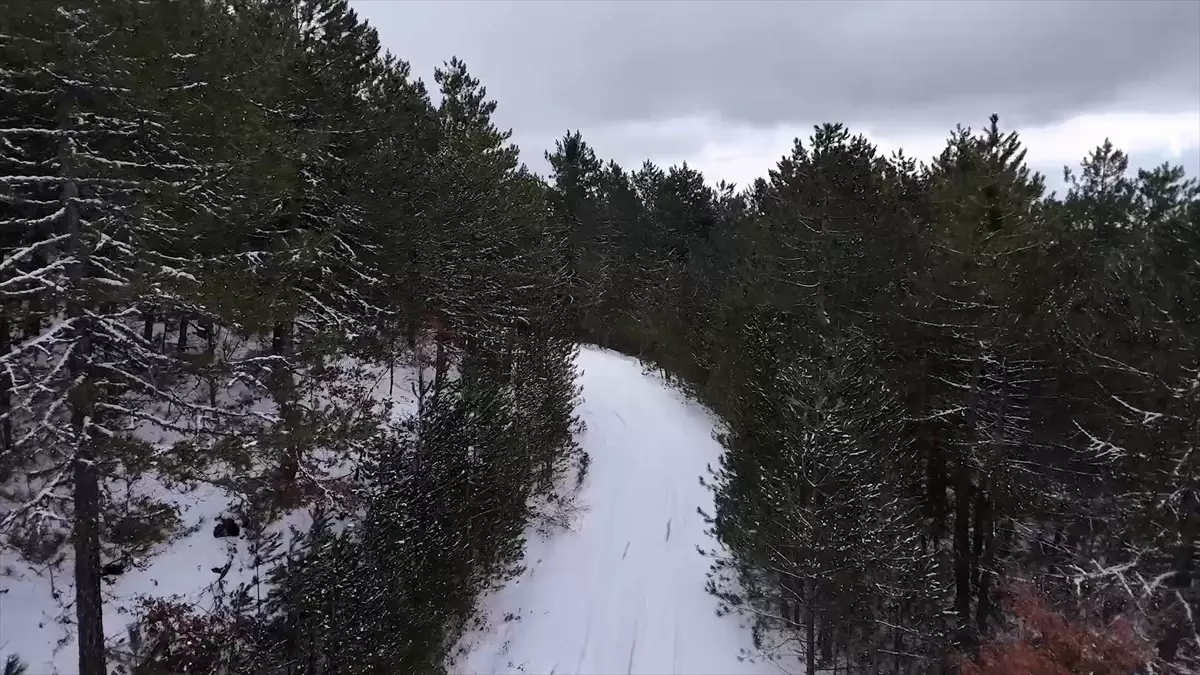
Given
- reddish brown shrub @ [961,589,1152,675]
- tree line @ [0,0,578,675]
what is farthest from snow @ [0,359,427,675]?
reddish brown shrub @ [961,589,1152,675]

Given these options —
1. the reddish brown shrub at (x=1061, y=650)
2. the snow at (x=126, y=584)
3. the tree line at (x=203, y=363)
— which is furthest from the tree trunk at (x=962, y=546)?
the snow at (x=126, y=584)

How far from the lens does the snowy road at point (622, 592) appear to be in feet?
48.0

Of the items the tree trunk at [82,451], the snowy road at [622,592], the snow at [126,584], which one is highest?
the tree trunk at [82,451]

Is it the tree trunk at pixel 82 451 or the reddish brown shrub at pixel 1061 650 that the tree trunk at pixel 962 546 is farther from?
the tree trunk at pixel 82 451

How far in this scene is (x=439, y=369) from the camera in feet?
64.6

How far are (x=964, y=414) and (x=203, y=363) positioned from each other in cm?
1387

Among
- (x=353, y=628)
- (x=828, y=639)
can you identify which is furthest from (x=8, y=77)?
(x=828, y=639)

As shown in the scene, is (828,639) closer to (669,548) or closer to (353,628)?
(669,548)

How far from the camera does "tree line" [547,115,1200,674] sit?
9.59 metres

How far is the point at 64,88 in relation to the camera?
789cm

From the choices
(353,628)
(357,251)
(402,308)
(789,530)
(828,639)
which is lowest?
(828,639)

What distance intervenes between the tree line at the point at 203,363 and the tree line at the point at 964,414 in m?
6.99

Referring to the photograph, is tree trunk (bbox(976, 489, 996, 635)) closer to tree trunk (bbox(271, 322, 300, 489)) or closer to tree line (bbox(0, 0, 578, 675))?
tree line (bbox(0, 0, 578, 675))

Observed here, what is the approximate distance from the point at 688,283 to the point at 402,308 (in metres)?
26.0
